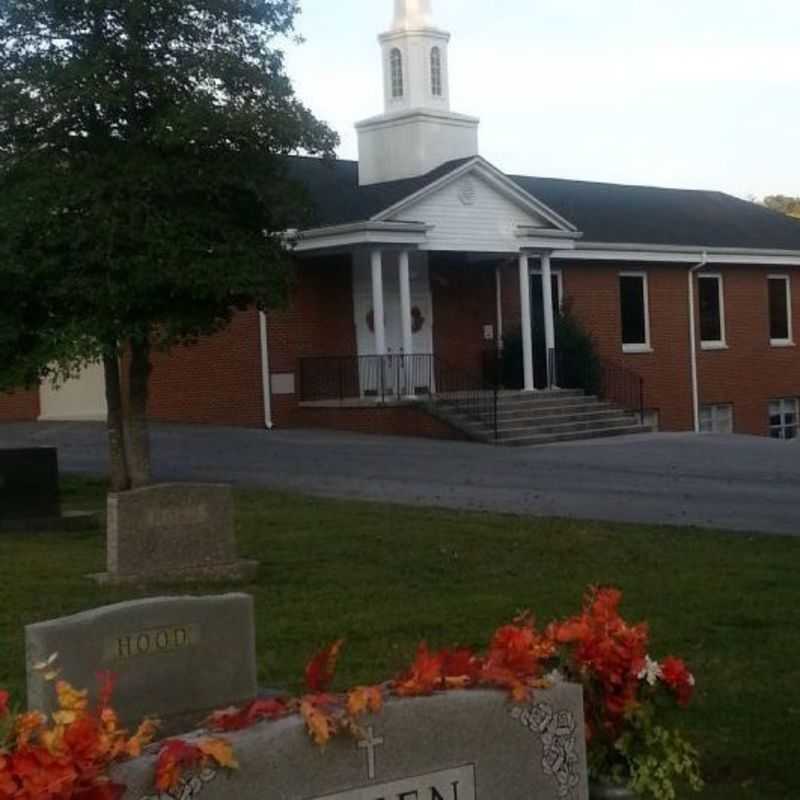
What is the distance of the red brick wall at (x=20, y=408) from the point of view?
32062mm

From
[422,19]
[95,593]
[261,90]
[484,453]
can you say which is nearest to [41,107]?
[261,90]

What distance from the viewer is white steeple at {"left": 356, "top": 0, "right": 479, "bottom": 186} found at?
30641mm

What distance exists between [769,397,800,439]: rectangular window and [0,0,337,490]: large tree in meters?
21.4

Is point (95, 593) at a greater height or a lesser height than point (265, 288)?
lesser

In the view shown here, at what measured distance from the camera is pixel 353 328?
3034 centimetres

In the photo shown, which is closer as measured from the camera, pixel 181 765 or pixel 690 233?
pixel 181 765

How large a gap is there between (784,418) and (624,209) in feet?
20.0

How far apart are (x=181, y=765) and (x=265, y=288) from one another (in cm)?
1382

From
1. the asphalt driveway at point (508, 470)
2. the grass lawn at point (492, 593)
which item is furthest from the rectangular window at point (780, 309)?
the grass lawn at point (492, 593)

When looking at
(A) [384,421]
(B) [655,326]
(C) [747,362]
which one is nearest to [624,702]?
(A) [384,421]

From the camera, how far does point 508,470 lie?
21.7m

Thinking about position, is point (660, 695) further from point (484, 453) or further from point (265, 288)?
point (484, 453)

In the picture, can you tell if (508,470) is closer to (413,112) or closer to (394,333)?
(394,333)

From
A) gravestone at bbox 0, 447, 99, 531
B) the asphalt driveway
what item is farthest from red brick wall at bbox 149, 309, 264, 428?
gravestone at bbox 0, 447, 99, 531
